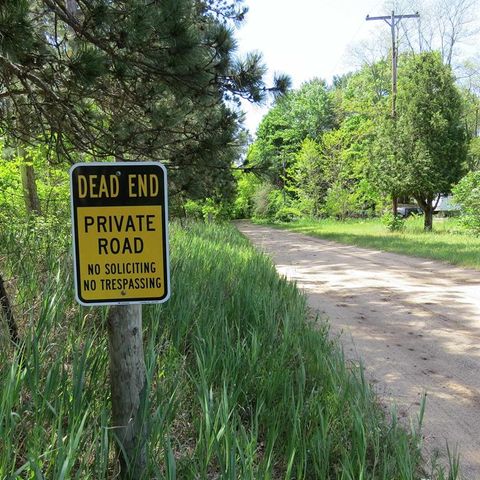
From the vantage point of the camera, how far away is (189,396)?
3.05 meters

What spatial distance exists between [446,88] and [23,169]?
1770 cm

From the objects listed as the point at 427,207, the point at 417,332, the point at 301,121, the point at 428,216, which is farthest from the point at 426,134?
the point at 301,121

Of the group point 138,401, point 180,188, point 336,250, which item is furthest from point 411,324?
point 336,250

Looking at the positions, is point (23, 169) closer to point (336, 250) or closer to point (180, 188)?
point (180, 188)

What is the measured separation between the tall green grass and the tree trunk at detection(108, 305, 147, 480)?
54 mm

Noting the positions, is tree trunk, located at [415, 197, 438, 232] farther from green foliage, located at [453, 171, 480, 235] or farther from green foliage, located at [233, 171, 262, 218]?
→ green foliage, located at [233, 171, 262, 218]

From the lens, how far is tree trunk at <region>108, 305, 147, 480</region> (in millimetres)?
2148

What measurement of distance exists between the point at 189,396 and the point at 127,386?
0.95m

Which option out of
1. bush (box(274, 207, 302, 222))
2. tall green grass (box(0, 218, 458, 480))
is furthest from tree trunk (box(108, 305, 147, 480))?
bush (box(274, 207, 302, 222))

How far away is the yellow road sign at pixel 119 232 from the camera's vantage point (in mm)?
1912

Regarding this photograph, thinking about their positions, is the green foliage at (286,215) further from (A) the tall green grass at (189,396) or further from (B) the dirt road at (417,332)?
(A) the tall green grass at (189,396)

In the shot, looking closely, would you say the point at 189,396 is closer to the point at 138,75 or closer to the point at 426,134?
the point at 138,75

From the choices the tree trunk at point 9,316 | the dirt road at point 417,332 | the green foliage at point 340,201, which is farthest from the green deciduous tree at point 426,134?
the tree trunk at point 9,316

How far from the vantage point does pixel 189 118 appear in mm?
5473
